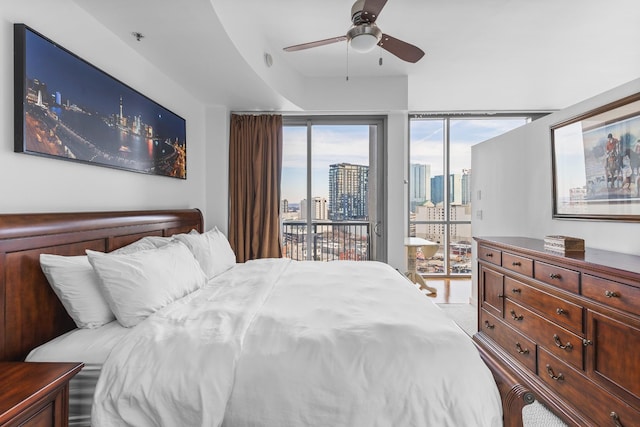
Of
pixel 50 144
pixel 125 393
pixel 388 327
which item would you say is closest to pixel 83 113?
pixel 50 144

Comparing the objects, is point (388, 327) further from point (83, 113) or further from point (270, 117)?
point (270, 117)

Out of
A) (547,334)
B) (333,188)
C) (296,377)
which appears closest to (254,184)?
(333,188)

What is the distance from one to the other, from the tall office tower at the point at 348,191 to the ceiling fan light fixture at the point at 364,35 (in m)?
2.24

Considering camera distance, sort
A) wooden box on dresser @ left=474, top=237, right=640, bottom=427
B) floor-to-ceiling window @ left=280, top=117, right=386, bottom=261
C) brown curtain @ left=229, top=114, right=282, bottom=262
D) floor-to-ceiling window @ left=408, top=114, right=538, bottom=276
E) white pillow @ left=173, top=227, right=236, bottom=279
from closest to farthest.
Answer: wooden box on dresser @ left=474, top=237, right=640, bottom=427 < white pillow @ left=173, top=227, right=236, bottom=279 < brown curtain @ left=229, top=114, right=282, bottom=262 < floor-to-ceiling window @ left=280, top=117, right=386, bottom=261 < floor-to-ceiling window @ left=408, top=114, right=538, bottom=276

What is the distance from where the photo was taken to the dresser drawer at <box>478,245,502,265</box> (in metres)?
2.71

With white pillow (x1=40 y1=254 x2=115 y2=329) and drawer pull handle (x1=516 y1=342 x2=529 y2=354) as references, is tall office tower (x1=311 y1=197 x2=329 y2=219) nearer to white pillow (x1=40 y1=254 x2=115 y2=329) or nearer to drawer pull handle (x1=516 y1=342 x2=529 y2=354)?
drawer pull handle (x1=516 y1=342 x2=529 y2=354)

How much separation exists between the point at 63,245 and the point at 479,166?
4047 millimetres

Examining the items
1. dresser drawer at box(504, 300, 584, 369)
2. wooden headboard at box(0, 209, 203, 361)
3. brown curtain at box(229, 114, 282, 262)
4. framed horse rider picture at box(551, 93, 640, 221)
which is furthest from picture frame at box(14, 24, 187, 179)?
framed horse rider picture at box(551, 93, 640, 221)

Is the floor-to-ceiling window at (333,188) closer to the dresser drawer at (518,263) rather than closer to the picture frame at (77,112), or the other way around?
the dresser drawer at (518,263)

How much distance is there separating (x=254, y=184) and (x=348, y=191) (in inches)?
48.9

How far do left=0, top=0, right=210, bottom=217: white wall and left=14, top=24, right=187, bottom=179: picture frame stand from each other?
0.16 feet

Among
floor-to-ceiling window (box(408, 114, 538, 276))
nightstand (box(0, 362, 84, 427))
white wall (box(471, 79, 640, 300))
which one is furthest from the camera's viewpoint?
floor-to-ceiling window (box(408, 114, 538, 276))

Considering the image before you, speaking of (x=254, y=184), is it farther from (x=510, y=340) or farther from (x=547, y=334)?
(x=547, y=334)

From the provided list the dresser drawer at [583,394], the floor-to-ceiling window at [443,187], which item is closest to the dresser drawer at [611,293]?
the dresser drawer at [583,394]
